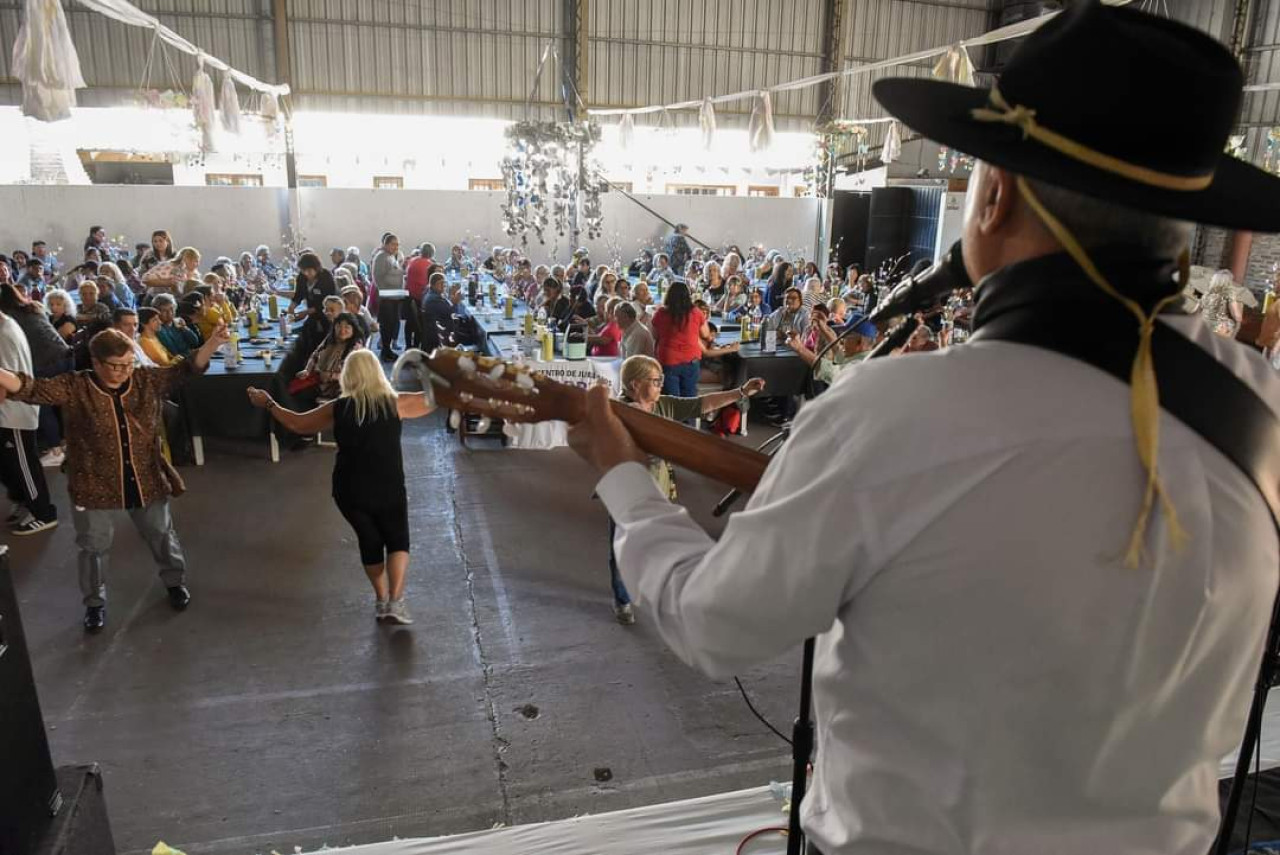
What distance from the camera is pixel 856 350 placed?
5254 mm

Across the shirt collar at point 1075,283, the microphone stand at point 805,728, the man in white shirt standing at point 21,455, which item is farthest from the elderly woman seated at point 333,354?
the shirt collar at point 1075,283

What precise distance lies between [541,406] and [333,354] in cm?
528

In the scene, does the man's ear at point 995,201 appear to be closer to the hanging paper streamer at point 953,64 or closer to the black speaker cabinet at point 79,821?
the black speaker cabinet at point 79,821

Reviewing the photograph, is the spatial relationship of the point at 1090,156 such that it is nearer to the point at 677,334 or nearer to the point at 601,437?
the point at 601,437

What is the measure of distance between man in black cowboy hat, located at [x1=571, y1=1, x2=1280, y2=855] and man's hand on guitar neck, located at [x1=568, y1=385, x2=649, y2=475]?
0.23 metres

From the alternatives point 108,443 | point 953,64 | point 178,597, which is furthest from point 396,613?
point 953,64

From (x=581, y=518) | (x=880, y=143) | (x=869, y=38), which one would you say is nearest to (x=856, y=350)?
(x=581, y=518)

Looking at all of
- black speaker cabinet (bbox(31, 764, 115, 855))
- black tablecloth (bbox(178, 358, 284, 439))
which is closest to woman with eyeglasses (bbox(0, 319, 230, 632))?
black speaker cabinet (bbox(31, 764, 115, 855))

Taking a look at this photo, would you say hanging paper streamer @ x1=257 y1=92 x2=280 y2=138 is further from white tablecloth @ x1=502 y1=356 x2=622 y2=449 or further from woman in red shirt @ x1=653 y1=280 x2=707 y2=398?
woman in red shirt @ x1=653 y1=280 x2=707 y2=398

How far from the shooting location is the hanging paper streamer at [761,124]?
8.77m

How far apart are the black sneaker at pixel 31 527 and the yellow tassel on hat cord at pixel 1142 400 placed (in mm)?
5510

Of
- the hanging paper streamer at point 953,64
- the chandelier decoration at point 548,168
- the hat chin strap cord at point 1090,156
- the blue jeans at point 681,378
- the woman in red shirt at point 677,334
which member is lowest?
the blue jeans at point 681,378

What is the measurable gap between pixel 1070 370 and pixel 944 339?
16.6 feet

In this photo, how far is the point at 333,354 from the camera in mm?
6012
